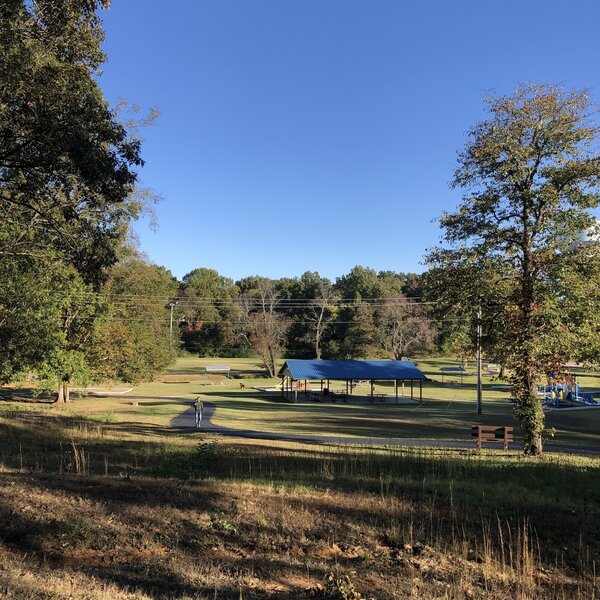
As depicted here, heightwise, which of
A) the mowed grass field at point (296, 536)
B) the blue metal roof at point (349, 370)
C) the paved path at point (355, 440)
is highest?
the mowed grass field at point (296, 536)

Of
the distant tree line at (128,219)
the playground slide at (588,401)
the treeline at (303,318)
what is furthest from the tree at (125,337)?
the playground slide at (588,401)

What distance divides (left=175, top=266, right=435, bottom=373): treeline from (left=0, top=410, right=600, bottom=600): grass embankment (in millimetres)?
72984

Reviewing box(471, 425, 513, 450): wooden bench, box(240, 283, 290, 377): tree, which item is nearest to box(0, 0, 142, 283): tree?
box(471, 425, 513, 450): wooden bench

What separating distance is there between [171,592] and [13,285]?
84.0 ft

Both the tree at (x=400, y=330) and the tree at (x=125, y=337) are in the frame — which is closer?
the tree at (x=125, y=337)

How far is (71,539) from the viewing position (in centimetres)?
550

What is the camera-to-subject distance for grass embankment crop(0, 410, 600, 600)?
4.87 metres

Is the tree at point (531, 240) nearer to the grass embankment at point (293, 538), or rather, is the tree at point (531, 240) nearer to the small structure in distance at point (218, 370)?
the grass embankment at point (293, 538)

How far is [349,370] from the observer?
5512 cm

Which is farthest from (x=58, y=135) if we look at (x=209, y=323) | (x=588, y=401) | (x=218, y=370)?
(x=209, y=323)

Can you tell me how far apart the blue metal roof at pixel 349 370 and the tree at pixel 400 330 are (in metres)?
36.1

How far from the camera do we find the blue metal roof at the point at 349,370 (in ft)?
173

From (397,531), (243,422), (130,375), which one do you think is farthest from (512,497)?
(130,375)

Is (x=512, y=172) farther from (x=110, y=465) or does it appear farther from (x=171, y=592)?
(x=171, y=592)
